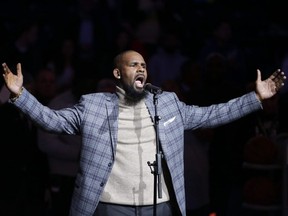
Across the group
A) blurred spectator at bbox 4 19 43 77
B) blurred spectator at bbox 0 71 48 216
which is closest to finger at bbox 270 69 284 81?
blurred spectator at bbox 0 71 48 216

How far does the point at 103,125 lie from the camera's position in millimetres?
7320

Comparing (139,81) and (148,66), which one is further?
(148,66)

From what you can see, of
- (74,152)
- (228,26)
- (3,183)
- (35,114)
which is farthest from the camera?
(228,26)

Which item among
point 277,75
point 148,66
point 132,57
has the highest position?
point 148,66

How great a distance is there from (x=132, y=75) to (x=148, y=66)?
21.5ft

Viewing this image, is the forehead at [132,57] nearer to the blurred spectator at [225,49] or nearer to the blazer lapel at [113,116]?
the blazer lapel at [113,116]

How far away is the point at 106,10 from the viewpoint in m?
14.9

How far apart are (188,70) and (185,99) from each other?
54.0 inches

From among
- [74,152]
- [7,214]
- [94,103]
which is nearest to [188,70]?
[74,152]

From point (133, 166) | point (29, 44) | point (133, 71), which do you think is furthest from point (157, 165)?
point (29, 44)

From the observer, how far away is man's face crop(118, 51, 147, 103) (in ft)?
24.0

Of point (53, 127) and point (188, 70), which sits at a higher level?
point (188, 70)

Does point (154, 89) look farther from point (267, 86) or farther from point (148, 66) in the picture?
point (148, 66)

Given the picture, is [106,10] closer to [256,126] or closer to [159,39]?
[159,39]
